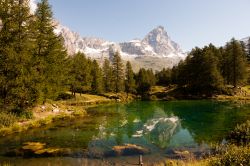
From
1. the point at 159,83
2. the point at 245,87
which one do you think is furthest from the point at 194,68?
the point at 159,83

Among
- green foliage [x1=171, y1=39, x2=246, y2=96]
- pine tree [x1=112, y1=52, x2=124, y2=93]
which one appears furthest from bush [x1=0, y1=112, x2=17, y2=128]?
pine tree [x1=112, y1=52, x2=124, y2=93]

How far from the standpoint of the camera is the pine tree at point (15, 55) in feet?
124

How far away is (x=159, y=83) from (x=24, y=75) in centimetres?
9637

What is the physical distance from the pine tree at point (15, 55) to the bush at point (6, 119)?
9.15 feet

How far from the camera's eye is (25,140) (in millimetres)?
29938

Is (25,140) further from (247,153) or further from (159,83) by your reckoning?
(159,83)

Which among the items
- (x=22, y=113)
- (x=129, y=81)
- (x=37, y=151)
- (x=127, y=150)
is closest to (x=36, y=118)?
(x=22, y=113)

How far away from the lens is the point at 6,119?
115 feet

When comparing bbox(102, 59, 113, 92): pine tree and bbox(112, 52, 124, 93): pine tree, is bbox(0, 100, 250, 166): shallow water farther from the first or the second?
bbox(112, 52, 124, 93): pine tree

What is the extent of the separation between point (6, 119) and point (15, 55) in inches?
350

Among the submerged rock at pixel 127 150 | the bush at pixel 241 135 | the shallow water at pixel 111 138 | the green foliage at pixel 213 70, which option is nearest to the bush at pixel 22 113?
the shallow water at pixel 111 138

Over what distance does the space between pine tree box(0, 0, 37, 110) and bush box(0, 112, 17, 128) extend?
9.15ft

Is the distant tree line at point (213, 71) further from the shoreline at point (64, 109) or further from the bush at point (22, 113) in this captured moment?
the bush at point (22, 113)

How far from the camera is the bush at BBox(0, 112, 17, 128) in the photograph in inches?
1369
